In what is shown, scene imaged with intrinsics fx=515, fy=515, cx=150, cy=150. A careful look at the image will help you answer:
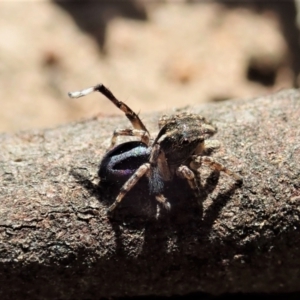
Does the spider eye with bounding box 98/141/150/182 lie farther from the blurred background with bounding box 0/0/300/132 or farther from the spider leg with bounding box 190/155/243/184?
the blurred background with bounding box 0/0/300/132

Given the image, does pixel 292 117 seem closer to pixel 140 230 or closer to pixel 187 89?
pixel 140 230

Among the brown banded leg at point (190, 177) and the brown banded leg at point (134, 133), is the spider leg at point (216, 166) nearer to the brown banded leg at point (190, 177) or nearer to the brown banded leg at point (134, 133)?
the brown banded leg at point (190, 177)

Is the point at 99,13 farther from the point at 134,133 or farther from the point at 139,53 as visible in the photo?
the point at 134,133

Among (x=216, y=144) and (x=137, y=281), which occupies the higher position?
(x=216, y=144)

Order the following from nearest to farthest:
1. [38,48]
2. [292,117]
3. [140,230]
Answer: [140,230] → [292,117] → [38,48]

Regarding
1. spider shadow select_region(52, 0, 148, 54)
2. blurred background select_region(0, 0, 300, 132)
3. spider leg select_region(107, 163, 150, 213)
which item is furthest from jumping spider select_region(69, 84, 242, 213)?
spider shadow select_region(52, 0, 148, 54)

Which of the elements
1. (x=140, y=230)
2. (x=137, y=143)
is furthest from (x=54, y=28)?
(x=140, y=230)
